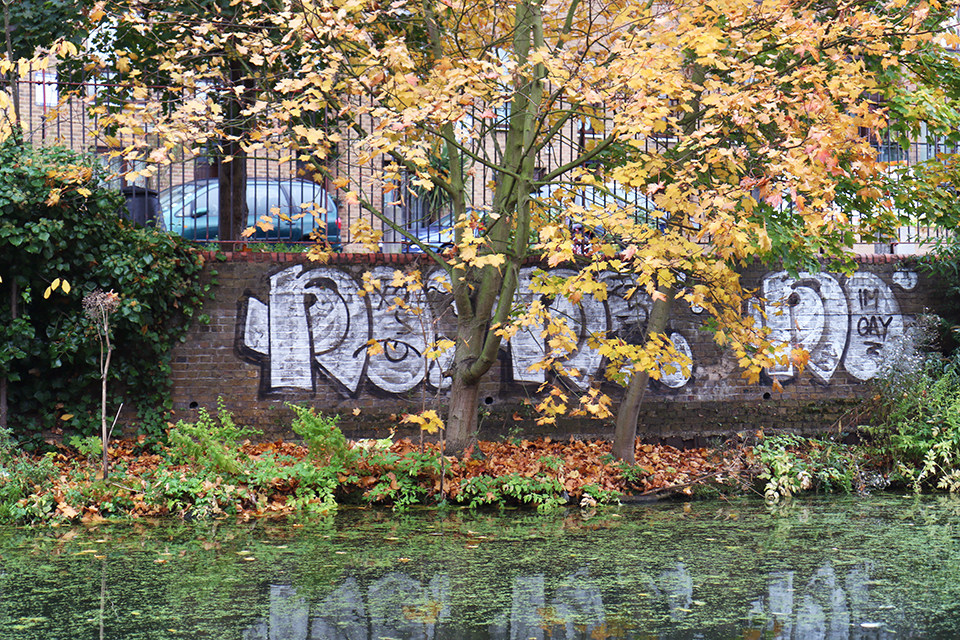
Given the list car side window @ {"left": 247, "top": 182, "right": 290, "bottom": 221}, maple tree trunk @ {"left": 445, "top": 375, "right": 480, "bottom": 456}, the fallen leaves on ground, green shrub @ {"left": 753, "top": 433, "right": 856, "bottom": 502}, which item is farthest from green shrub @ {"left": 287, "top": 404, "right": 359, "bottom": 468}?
green shrub @ {"left": 753, "top": 433, "right": 856, "bottom": 502}

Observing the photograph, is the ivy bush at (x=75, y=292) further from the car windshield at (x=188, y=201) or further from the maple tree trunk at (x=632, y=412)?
the maple tree trunk at (x=632, y=412)

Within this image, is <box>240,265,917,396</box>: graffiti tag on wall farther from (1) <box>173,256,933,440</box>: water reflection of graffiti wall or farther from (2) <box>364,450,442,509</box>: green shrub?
(2) <box>364,450,442,509</box>: green shrub

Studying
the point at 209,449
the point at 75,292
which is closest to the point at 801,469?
the point at 209,449

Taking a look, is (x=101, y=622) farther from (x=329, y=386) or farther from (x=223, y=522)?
(x=329, y=386)

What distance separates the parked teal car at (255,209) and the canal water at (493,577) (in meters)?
3.36

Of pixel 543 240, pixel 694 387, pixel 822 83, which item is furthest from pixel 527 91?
pixel 694 387

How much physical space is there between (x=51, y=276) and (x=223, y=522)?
117 inches

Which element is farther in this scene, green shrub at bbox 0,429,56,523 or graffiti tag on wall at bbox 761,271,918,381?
graffiti tag on wall at bbox 761,271,918,381

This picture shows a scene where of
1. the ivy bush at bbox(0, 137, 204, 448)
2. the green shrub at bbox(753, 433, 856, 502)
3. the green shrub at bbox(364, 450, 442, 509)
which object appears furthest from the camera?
the green shrub at bbox(753, 433, 856, 502)

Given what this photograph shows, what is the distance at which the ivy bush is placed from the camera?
7.56m

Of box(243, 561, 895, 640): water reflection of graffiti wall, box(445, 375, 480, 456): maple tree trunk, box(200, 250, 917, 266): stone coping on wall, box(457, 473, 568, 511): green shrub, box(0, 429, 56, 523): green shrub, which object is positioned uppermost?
box(200, 250, 917, 266): stone coping on wall

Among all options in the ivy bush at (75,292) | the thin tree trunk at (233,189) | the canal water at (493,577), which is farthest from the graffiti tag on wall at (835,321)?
the ivy bush at (75,292)

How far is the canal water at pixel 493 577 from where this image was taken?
13.6ft

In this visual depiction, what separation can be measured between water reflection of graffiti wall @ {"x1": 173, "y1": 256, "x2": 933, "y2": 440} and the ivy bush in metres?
0.36
